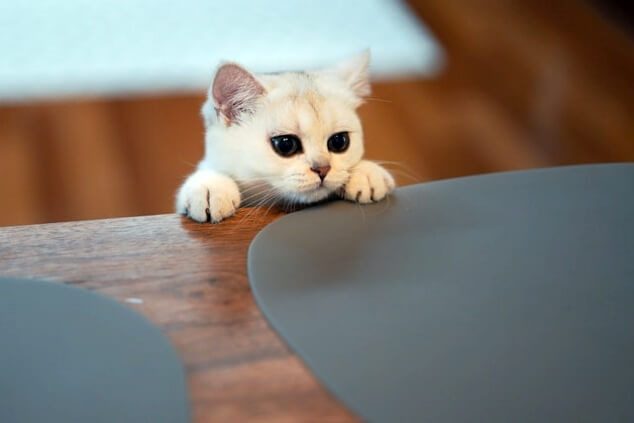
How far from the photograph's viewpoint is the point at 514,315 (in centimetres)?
60

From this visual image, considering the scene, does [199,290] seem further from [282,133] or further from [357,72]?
[357,72]

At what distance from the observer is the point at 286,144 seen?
1.01m

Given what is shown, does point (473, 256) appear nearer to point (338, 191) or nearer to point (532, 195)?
point (532, 195)

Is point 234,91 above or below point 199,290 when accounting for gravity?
above

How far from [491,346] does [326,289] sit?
0.19 meters

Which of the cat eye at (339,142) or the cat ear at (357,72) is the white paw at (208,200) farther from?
the cat ear at (357,72)

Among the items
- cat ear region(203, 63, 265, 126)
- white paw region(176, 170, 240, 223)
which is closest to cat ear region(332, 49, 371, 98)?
cat ear region(203, 63, 265, 126)

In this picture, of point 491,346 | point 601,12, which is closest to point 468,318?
point 491,346

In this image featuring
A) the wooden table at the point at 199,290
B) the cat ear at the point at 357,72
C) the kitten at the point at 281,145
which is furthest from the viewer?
the cat ear at the point at 357,72

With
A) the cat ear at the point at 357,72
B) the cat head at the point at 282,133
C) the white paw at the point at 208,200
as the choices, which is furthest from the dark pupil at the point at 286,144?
the cat ear at the point at 357,72

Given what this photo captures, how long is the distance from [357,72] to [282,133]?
272 millimetres

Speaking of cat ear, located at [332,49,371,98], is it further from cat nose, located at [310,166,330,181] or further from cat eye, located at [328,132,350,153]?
cat nose, located at [310,166,330,181]

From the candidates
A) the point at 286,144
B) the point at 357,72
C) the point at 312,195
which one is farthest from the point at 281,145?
the point at 357,72

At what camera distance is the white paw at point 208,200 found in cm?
85
